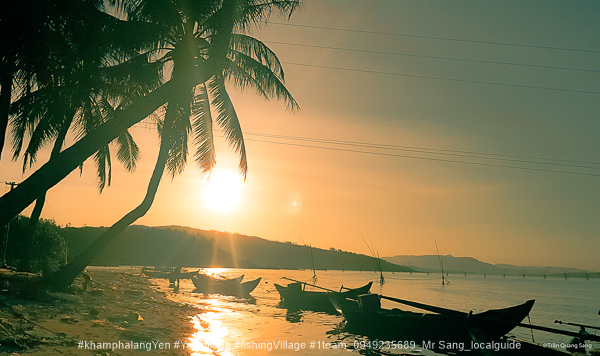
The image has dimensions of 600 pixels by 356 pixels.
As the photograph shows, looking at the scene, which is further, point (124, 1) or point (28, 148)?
point (28, 148)

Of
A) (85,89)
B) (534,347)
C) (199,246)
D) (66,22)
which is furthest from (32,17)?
(199,246)

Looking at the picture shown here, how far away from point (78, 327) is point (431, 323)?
11.6 m

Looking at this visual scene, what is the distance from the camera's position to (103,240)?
44.7 feet

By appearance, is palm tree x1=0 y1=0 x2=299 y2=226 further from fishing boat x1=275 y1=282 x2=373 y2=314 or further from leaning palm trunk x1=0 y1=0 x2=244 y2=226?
fishing boat x1=275 y1=282 x2=373 y2=314

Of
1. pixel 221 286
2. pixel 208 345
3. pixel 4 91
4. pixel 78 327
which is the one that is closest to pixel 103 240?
pixel 78 327

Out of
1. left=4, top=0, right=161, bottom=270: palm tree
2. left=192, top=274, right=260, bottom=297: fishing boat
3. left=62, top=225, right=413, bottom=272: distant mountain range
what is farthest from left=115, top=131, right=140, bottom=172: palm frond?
left=62, top=225, right=413, bottom=272: distant mountain range

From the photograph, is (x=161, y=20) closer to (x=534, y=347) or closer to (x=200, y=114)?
(x=200, y=114)

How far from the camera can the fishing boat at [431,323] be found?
12.1 metres

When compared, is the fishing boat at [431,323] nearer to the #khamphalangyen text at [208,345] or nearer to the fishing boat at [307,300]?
the #khamphalangyen text at [208,345]

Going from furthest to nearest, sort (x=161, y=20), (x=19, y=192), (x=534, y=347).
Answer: (x=161, y=20) → (x=534, y=347) → (x=19, y=192)

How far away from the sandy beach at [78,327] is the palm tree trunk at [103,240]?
0.65 metres

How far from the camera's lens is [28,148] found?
17688 millimetres

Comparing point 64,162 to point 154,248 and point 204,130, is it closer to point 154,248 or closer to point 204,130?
point 204,130

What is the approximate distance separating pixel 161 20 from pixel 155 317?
11034 millimetres
